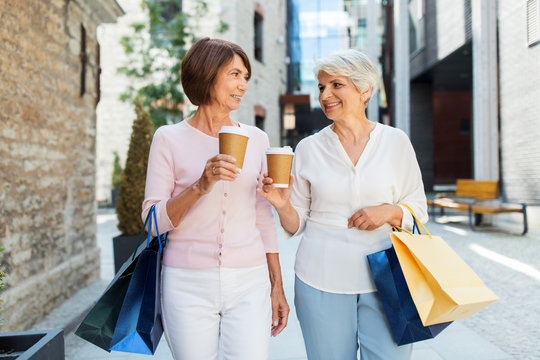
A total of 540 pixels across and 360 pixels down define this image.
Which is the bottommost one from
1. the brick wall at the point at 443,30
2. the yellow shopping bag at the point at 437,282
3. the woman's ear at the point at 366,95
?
the yellow shopping bag at the point at 437,282

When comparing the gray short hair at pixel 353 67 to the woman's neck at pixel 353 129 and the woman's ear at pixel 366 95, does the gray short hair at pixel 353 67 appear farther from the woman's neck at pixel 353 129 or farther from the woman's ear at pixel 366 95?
the woman's neck at pixel 353 129

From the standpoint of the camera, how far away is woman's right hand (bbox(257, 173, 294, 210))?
1452 mm

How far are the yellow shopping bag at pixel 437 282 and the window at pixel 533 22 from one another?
915 centimetres

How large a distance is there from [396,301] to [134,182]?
13.4 feet

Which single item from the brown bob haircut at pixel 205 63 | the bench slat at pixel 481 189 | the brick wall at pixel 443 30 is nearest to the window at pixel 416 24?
the brick wall at pixel 443 30

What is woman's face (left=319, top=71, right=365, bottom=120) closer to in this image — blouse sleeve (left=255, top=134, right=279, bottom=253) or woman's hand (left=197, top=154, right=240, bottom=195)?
blouse sleeve (left=255, top=134, right=279, bottom=253)

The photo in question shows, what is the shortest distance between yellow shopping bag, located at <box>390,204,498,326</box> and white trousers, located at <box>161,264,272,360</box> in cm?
55

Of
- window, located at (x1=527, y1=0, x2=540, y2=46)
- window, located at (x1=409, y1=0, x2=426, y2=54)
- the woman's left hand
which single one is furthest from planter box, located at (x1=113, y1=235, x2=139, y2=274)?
window, located at (x1=409, y1=0, x2=426, y2=54)

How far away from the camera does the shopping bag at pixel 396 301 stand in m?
1.48

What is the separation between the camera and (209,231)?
60.9 inches

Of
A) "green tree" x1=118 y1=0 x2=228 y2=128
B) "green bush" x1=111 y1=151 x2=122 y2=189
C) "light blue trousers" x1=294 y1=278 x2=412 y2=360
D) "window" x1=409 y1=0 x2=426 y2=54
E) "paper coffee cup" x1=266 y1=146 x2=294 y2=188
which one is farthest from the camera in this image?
"window" x1=409 y1=0 x2=426 y2=54

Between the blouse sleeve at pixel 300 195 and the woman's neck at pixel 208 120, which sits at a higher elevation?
the woman's neck at pixel 208 120

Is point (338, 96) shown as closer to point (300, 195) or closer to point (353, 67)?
point (353, 67)

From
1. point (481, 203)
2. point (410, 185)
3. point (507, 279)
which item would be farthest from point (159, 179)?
point (481, 203)
